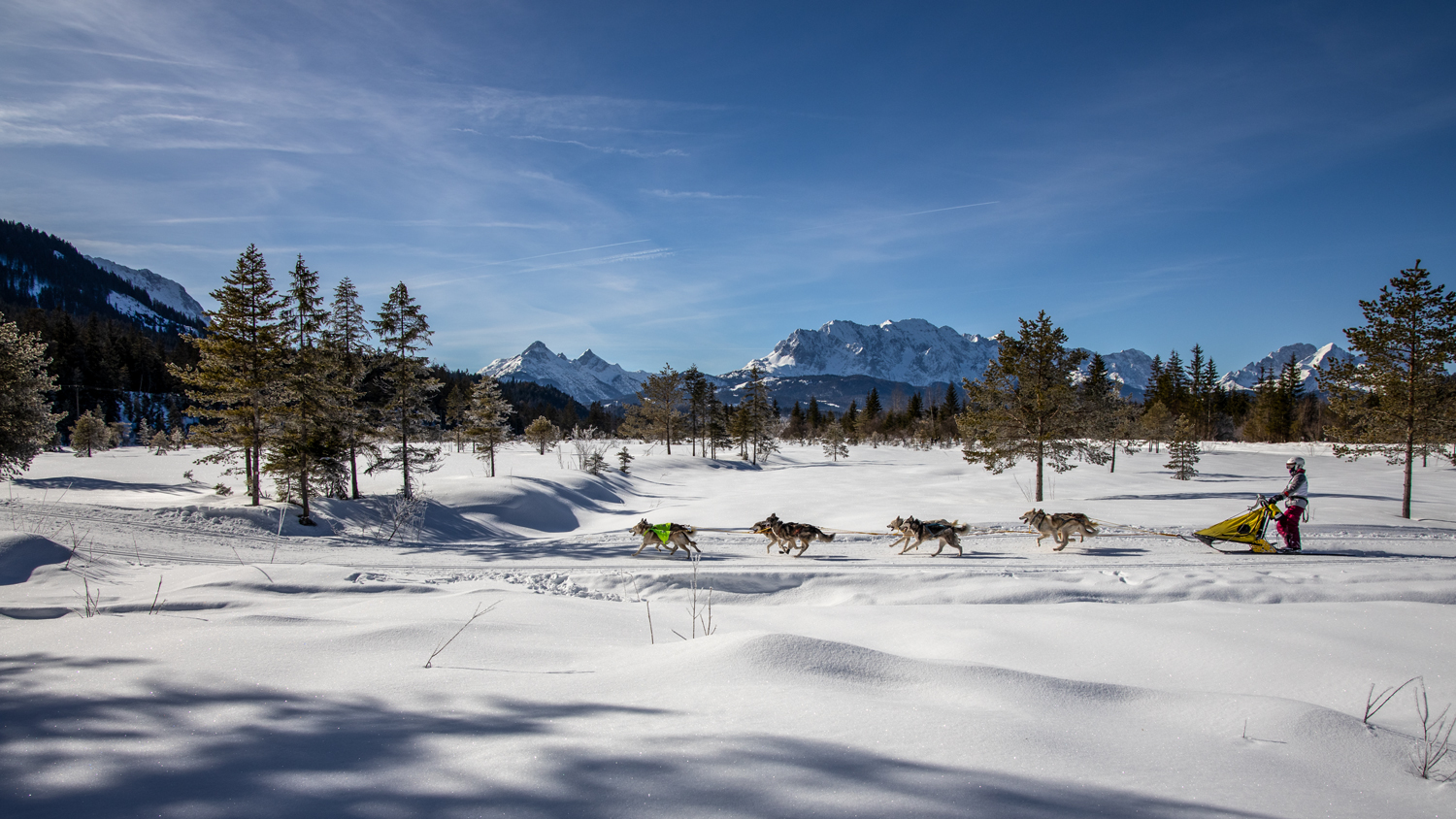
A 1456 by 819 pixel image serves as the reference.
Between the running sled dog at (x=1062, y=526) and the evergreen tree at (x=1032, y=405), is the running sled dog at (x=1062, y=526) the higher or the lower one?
the lower one

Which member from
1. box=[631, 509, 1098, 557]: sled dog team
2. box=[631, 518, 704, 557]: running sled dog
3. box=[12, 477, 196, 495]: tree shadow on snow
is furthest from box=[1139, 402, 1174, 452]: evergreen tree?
box=[12, 477, 196, 495]: tree shadow on snow

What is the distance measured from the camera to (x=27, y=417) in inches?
639

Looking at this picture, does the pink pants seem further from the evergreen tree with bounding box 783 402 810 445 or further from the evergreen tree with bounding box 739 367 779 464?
the evergreen tree with bounding box 783 402 810 445

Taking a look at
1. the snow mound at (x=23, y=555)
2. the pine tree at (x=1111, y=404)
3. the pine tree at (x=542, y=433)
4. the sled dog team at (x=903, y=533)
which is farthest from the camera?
the pine tree at (x=542, y=433)

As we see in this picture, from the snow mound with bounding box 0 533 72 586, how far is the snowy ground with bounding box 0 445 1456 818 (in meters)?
0.03

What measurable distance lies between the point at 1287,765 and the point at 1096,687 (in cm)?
84

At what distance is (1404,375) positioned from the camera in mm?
17516

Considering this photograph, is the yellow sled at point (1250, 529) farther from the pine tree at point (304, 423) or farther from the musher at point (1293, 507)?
the pine tree at point (304, 423)

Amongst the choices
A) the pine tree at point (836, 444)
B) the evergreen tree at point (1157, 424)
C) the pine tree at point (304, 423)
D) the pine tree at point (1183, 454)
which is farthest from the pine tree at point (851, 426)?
the pine tree at point (304, 423)

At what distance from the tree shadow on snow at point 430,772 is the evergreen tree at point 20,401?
2104 cm

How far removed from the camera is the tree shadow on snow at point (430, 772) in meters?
1.91

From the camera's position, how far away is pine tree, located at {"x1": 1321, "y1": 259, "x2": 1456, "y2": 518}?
17.0 metres

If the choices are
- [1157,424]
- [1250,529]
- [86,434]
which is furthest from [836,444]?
[86,434]

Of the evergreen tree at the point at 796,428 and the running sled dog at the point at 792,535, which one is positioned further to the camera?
the evergreen tree at the point at 796,428
